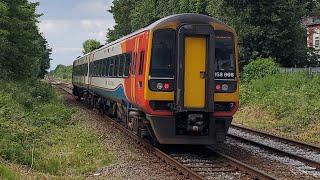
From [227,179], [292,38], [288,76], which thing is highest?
[292,38]

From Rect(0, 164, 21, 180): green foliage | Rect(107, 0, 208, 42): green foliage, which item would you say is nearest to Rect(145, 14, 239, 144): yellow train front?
Rect(0, 164, 21, 180): green foliage

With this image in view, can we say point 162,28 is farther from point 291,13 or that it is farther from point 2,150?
point 291,13

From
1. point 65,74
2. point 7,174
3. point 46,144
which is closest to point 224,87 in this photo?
point 46,144

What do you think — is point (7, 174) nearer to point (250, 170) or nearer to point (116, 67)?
point (250, 170)

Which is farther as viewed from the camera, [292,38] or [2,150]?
[292,38]

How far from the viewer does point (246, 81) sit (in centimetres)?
3155

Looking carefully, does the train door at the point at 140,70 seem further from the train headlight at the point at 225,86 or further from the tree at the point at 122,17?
the tree at the point at 122,17

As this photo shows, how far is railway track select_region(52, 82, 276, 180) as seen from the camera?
10242 mm

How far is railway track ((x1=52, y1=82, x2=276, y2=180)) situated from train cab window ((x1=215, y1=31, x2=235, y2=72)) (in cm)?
200

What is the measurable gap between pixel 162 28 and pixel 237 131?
7034mm

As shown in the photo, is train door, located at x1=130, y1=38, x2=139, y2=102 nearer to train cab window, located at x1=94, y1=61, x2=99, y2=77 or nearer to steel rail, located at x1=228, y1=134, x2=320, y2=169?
steel rail, located at x1=228, y1=134, x2=320, y2=169

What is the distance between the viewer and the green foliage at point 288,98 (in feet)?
62.3

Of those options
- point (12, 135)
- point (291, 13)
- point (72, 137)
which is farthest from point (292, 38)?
point (12, 135)

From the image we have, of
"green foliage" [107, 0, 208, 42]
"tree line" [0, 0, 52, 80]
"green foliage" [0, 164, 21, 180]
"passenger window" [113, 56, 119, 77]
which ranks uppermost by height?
"green foliage" [107, 0, 208, 42]
